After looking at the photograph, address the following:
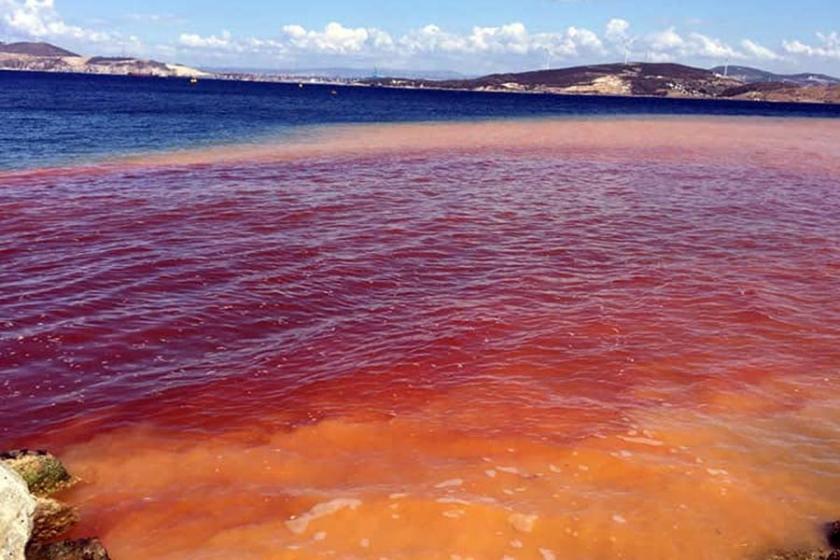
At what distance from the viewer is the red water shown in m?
7.77

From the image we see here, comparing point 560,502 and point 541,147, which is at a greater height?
A: point 541,147

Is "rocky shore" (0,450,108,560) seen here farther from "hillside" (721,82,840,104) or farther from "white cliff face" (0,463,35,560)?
"hillside" (721,82,840,104)

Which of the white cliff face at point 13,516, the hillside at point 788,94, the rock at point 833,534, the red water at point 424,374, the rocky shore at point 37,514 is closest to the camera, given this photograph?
the white cliff face at point 13,516

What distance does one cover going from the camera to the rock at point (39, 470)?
25.6ft

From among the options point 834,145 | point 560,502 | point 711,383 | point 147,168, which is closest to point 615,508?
point 560,502

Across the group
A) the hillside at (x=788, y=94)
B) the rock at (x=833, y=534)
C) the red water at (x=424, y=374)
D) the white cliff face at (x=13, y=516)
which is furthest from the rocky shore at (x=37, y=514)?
the hillside at (x=788, y=94)

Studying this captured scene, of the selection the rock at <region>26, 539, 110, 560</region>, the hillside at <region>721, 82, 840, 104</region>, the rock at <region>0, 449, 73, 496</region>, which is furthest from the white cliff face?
the hillside at <region>721, 82, 840, 104</region>

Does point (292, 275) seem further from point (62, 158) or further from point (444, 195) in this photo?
point (62, 158)

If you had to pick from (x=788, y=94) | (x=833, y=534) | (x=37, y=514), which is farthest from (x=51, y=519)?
(x=788, y=94)

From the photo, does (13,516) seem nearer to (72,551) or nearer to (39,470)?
(72,551)

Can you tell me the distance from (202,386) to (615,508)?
278 inches

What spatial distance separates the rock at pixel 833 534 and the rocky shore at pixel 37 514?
26.0ft

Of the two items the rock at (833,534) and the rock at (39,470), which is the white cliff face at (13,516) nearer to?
the rock at (39,470)

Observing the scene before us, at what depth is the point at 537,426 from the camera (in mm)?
9812
